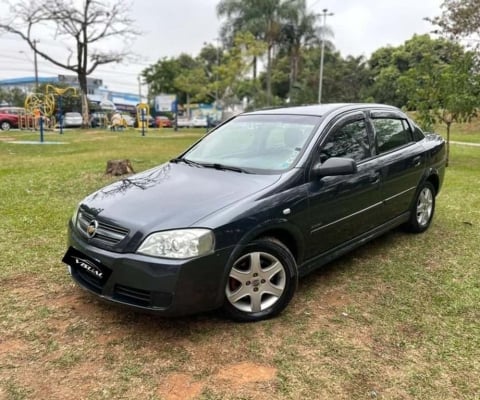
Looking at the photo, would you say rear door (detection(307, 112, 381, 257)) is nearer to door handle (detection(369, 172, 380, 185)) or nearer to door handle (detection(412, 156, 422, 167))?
door handle (detection(369, 172, 380, 185))

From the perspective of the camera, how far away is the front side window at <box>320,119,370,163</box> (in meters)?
3.68

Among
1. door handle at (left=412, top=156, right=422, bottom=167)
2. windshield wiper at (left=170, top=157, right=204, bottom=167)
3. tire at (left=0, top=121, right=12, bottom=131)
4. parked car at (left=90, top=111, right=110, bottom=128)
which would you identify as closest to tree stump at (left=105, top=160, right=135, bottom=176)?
windshield wiper at (left=170, top=157, right=204, bottom=167)

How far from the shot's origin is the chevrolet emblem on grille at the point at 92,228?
2.94 m

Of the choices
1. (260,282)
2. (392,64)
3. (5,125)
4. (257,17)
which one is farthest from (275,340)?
(392,64)

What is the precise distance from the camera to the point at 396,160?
4383 millimetres

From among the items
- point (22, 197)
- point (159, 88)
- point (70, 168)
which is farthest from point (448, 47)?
point (159, 88)

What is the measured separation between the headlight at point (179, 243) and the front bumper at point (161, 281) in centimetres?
4

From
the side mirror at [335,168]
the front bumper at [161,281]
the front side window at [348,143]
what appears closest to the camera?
the front bumper at [161,281]

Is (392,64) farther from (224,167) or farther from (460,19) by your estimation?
(224,167)

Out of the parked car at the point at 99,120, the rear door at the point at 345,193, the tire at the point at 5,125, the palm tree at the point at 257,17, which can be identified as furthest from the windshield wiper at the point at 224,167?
the parked car at the point at 99,120

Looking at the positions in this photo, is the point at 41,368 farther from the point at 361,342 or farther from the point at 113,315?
the point at 361,342

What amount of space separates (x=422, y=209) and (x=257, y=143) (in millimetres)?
2442

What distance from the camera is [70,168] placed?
941cm

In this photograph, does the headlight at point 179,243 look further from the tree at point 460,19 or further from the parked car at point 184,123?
the parked car at point 184,123
